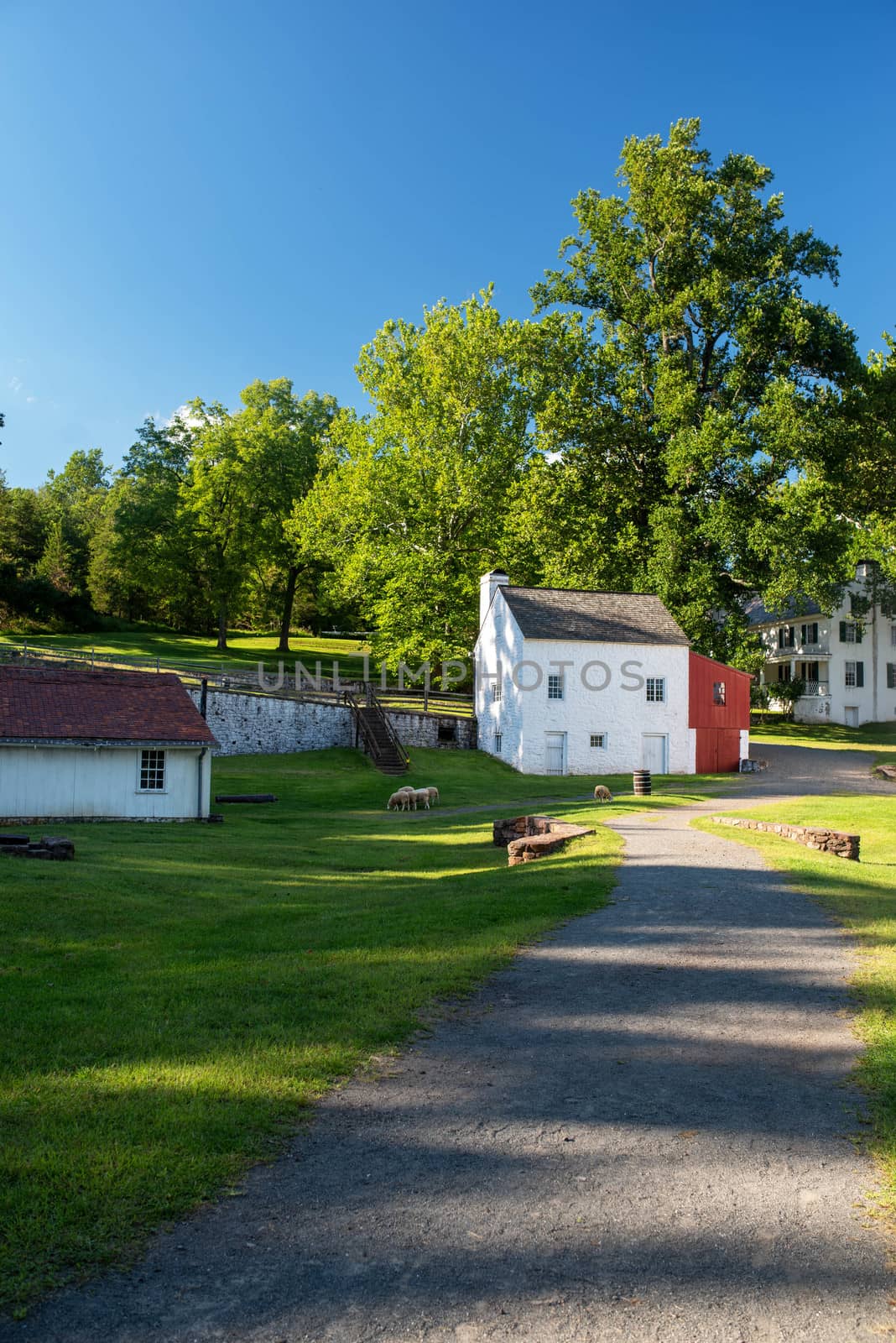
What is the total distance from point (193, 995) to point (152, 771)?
69.0 feet

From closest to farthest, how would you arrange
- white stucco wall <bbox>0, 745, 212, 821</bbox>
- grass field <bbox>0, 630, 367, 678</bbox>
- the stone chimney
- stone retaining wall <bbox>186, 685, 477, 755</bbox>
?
1. white stucco wall <bbox>0, 745, 212, 821</bbox>
2. stone retaining wall <bbox>186, 685, 477, 755</bbox>
3. the stone chimney
4. grass field <bbox>0, 630, 367, 678</bbox>

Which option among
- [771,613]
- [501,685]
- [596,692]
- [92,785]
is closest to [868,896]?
[92,785]

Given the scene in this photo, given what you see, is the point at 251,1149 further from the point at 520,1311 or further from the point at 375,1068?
the point at 520,1311

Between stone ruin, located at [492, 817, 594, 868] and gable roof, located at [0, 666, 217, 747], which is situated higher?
gable roof, located at [0, 666, 217, 747]

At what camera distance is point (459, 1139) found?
5.52 metres

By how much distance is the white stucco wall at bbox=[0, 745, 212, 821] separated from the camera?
26500 mm

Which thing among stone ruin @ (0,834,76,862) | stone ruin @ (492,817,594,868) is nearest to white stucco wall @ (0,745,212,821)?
stone ruin @ (0,834,76,862)

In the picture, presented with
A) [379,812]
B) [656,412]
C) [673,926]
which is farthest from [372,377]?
[673,926]

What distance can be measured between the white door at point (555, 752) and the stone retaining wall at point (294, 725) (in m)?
7.49

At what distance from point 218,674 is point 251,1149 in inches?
1597

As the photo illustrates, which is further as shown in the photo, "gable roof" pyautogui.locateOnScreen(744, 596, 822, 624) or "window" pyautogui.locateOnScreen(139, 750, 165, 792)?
"gable roof" pyautogui.locateOnScreen(744, 596, 822, 624)

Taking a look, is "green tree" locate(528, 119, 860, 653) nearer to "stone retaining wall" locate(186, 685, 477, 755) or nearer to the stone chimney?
the stone chimney

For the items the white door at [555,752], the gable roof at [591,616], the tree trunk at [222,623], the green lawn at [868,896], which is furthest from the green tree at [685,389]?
the tree trunk at [222,623]

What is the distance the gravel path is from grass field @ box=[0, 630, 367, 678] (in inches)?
1755
